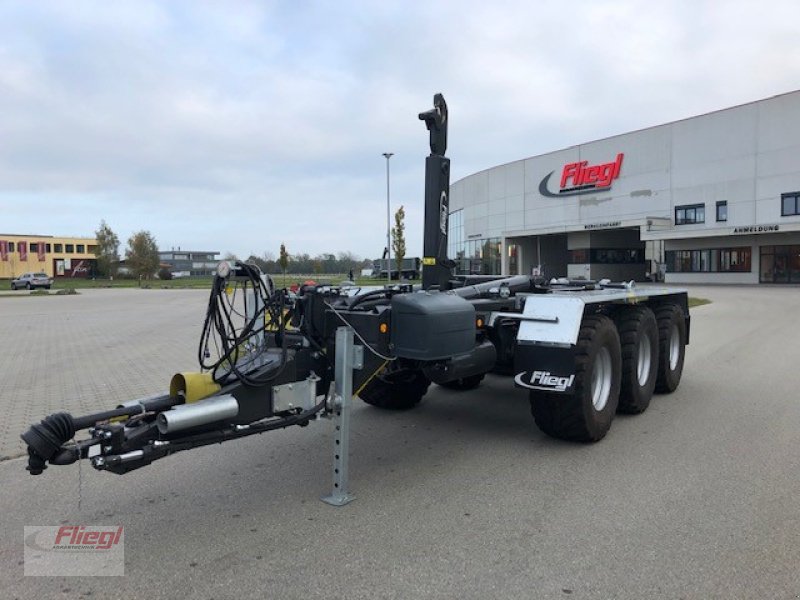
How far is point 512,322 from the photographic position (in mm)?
5371

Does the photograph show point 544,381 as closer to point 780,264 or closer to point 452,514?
point 452,514

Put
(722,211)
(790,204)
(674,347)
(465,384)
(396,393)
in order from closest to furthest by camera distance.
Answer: (396,393) → (465,384) → (674,347) → (790,204) → (722,211)

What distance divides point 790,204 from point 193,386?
42.8 m

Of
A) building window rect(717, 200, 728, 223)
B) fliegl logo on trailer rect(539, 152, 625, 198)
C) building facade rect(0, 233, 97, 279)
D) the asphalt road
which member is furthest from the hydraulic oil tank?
building facade rect(0, 233, 97, 279)

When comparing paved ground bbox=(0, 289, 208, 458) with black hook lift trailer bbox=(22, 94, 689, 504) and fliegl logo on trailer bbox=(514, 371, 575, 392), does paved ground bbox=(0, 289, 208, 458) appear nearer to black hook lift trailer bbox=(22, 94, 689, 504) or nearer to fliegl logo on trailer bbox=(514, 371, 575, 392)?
black hook lift trailer bbox=(22, 94, 689, 504)

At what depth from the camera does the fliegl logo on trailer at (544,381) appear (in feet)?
15.9

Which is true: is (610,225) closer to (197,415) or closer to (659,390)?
(659,390)

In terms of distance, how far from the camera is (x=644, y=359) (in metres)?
6.78

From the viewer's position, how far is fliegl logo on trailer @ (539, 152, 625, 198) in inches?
1880

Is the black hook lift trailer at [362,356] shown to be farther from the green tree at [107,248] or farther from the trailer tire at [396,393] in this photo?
the green tree at [107,248]

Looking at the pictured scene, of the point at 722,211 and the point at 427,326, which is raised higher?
the point at 722,211

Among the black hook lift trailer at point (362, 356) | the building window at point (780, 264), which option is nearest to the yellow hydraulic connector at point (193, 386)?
the black hook lift trailer at point (362, 356)

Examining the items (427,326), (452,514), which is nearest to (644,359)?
(427,326)

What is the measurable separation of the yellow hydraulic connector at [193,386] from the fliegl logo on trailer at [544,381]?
8.10 feet
